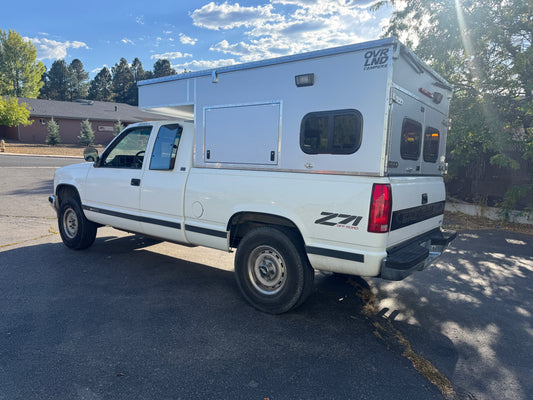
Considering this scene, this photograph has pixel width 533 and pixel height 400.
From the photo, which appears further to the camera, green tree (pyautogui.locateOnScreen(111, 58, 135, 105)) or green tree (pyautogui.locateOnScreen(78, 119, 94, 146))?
green tree (pyautogui.locateOnScreen(111, 58, 135, 105))

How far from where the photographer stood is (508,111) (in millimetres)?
9094

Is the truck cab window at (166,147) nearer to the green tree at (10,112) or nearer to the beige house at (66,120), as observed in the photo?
the green tree at (10,112)

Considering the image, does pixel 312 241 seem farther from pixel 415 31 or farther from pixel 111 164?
pixel 415 31

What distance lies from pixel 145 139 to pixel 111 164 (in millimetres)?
780

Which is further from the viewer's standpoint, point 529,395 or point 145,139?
point 145,139

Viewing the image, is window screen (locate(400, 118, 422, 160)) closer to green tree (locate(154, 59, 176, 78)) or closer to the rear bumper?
the rear bumper

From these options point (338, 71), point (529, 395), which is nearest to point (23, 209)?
point (338, 71)

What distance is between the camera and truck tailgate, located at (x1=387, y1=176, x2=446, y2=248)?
3.51 metres

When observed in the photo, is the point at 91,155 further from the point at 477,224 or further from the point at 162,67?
the point at 162,67

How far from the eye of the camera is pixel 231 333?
→ 355cm

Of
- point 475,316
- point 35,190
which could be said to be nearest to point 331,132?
point 475,316

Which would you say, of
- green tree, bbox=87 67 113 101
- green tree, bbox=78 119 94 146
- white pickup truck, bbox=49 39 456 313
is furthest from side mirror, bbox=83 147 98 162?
green tree, bbox=87 67 113 101

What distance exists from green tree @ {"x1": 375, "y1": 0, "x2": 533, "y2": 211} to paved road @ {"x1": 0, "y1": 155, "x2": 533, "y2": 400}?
416cm

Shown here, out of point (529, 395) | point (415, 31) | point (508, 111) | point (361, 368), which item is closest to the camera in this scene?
point (529, 395)
